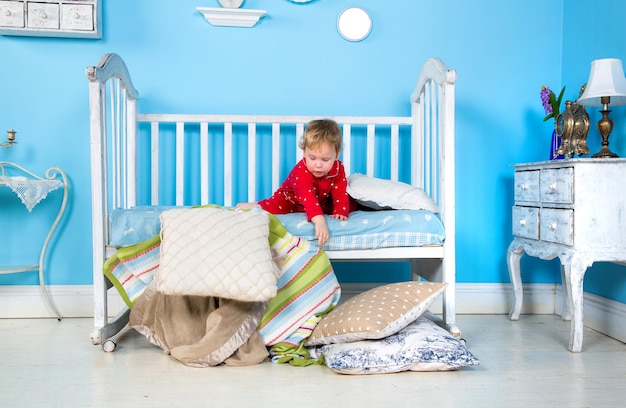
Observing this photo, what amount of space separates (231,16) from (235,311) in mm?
1356

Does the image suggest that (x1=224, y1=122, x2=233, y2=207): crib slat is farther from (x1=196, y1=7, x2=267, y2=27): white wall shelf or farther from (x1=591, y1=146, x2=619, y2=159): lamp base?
(x1=591, y1=146, x2=619, y2=159): lamp base

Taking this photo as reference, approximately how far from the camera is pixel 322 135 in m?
2.09

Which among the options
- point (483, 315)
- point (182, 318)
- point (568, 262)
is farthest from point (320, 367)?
point (483, 315)

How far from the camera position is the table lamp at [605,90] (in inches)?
81.7

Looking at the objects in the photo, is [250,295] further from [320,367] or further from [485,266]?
[485,266]

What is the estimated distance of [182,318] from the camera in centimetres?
185

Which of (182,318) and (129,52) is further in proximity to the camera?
(129,52)

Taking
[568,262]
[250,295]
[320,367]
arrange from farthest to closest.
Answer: [568,262] < [320,367] < [250,295]

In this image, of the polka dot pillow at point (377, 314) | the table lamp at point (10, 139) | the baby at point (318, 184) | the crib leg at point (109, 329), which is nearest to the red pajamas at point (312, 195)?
the baby at point (318, 184)

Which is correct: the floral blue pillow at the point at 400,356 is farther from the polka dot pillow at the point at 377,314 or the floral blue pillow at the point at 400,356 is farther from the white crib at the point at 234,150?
the white crib at the point at 234,150

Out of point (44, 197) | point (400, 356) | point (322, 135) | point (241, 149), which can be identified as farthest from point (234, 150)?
point (400, 356)

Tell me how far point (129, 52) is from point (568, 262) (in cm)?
192

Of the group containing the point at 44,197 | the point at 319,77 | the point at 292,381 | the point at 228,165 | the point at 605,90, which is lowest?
the point at 292,381

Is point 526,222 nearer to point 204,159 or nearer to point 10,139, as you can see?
point 204,159
